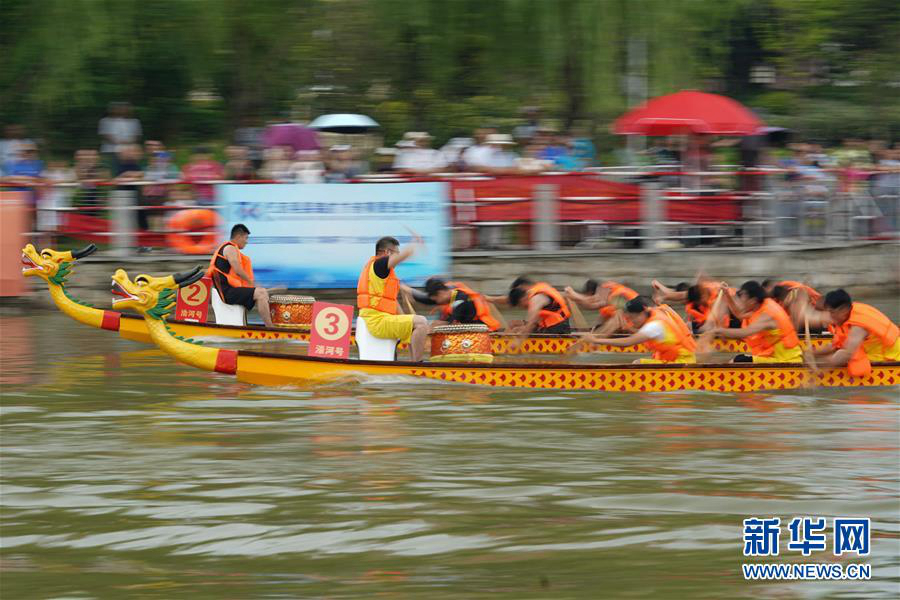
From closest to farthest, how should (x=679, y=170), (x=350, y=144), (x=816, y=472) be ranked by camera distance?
(x=816, y=472), (x=679, y=170), (x=350, y=144)

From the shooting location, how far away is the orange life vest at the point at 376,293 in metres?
13.4

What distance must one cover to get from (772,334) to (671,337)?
3.41 feet

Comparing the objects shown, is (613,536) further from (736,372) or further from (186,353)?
(186,353)

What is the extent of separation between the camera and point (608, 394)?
12797 mm

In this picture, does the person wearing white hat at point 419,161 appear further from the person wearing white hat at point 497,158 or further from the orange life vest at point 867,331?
the orange life vest at point 867,331

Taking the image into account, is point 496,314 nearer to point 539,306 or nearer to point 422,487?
point 539,306

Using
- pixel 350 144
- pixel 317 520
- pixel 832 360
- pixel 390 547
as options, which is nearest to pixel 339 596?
pixel 390 547

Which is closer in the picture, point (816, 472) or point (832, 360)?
point (816, 472)

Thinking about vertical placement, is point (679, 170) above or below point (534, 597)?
above

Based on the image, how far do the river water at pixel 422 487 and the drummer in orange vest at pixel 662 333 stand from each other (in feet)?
1.85

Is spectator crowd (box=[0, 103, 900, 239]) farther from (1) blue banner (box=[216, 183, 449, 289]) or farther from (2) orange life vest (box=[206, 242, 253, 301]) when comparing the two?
(2) orange life vest (box=[206, 242, 253, 301])

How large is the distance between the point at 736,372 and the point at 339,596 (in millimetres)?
6708

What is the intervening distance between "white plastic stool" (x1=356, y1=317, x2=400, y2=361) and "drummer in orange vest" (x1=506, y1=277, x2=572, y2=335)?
6.81 feet

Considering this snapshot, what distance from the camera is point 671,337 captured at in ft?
42.6
